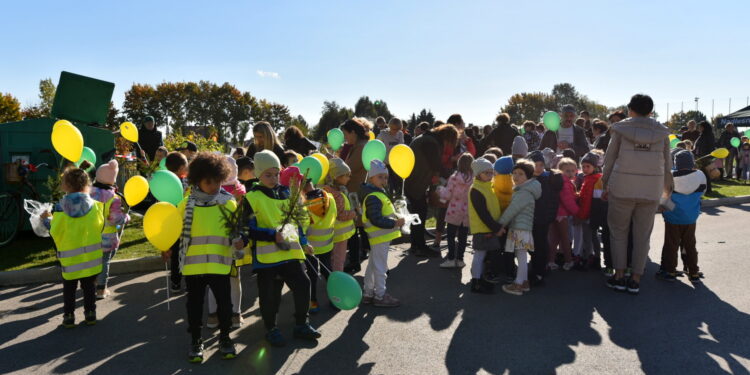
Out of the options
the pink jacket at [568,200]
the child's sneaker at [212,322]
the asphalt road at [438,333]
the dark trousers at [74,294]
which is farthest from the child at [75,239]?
the pink jacket at [568,200]

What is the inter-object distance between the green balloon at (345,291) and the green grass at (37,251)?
3.75 m

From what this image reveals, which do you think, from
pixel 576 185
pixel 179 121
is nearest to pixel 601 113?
pixel 179 121

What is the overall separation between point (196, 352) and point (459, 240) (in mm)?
3557

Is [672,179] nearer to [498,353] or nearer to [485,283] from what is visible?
[485,283]

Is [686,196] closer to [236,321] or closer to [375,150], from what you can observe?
[375,150]

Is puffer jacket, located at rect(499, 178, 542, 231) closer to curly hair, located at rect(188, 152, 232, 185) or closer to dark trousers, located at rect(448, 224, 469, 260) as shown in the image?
dark trousers, located at rect(448, 224, 469, 260)

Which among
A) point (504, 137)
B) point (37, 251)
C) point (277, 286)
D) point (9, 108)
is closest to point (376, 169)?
point (277, 286)

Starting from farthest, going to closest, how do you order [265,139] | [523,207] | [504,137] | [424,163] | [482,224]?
1. [504,137]
2. [424,163]
3. [265,139]
4. [482,224]
5. [523,207]

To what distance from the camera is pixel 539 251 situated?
5.43m

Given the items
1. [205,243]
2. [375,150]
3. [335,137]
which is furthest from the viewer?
[335,137]

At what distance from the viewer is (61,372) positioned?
3.39 meters

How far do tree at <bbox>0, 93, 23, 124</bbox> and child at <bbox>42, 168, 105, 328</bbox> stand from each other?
132ft

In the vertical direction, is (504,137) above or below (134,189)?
above

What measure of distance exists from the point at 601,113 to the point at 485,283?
102844 mm
